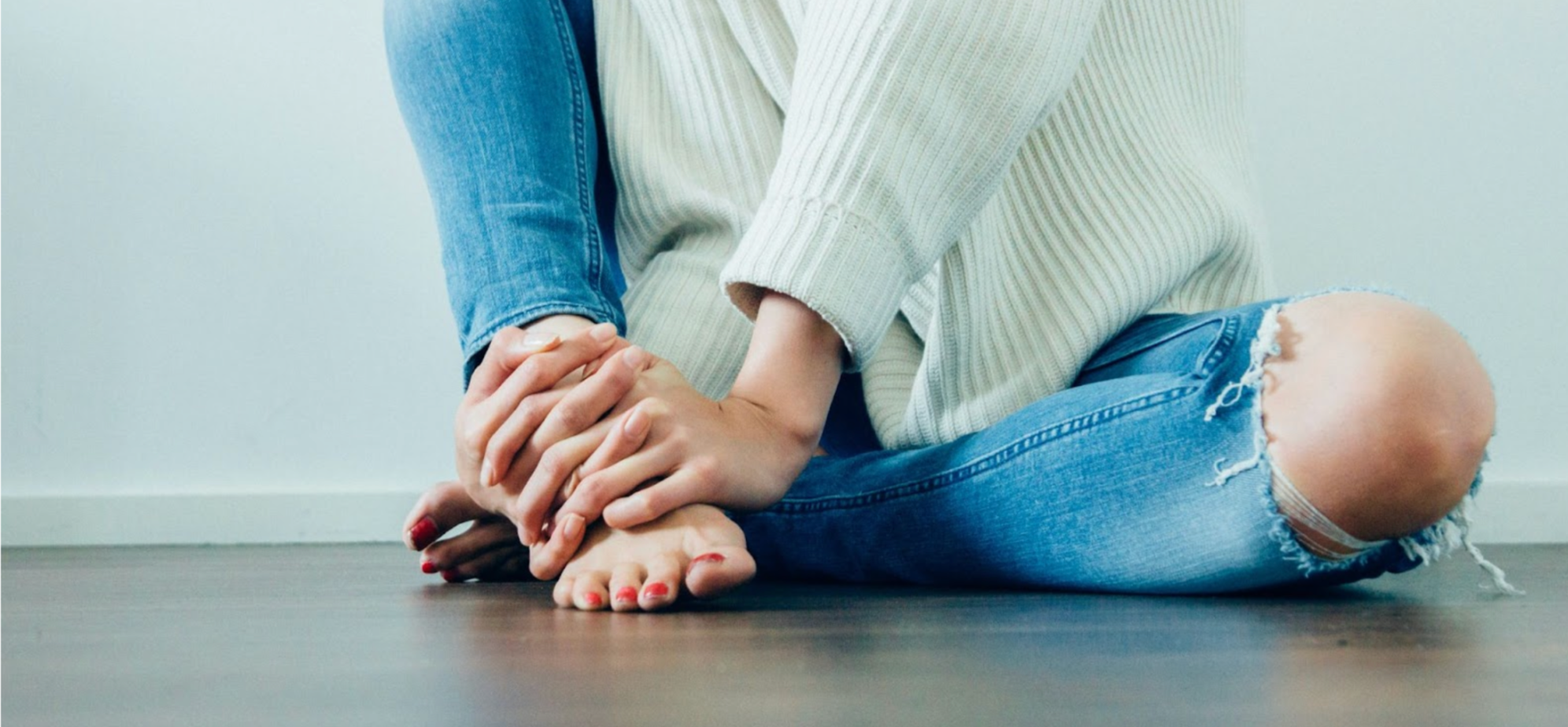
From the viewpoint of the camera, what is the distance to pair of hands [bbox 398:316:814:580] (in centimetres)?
65

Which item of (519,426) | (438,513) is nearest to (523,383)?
(519,426)

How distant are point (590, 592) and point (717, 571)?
69mm

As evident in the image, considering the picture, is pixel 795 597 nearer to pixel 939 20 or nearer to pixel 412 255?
pixel 939 20

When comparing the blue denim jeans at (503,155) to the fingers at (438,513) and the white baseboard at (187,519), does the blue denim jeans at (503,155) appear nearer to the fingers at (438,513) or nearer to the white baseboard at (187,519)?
the fingers at (438,513)

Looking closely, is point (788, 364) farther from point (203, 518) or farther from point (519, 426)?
point (203, 518)

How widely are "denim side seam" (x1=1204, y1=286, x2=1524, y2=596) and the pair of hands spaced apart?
0.23 meters

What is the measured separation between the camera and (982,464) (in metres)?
0.72

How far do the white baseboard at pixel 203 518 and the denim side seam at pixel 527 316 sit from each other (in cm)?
80

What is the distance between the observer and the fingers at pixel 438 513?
2.85ft

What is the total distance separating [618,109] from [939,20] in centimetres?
35

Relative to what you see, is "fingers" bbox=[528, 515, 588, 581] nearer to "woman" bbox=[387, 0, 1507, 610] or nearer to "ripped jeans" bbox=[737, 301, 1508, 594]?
"woman" bbox=[387, 0, 1507, 610]

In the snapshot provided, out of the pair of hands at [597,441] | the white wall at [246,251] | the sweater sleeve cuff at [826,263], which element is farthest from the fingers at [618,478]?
the white wall at [246,251]

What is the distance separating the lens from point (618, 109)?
0.96 m

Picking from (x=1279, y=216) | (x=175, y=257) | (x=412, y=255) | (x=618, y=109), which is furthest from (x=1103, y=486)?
(x=175, y=257)
